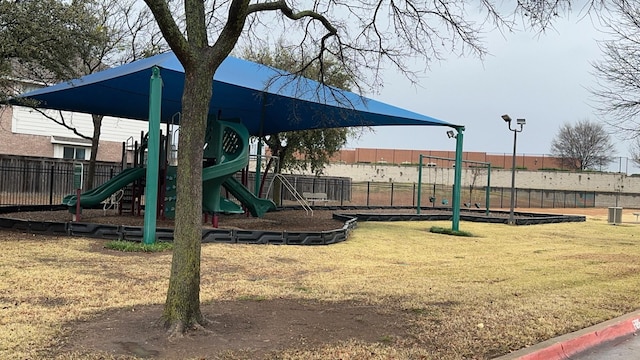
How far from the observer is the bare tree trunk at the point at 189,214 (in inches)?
222

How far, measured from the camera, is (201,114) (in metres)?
5.85

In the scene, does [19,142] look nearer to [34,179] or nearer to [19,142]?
[19,142]

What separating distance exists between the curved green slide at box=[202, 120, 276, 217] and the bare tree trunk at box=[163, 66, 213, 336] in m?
9.36

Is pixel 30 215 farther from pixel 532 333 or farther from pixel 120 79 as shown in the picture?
pixel 532 333

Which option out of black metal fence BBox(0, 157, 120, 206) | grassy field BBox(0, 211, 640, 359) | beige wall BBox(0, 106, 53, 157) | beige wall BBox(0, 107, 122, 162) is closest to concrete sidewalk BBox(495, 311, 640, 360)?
grassy field BBox(0, 211, 640, 359)

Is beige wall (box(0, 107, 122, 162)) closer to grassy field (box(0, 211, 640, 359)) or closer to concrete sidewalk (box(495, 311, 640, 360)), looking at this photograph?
grassy field (box(0, 211, 640, 359))

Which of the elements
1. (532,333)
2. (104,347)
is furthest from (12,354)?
(532,333)

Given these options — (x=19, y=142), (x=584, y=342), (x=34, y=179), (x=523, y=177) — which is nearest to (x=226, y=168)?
(x=584, y=342)

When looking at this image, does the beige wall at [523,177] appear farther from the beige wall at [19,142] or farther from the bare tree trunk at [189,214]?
the bare tree trunk at [189,214]

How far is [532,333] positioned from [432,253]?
7.50 metres

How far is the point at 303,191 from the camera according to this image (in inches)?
1576

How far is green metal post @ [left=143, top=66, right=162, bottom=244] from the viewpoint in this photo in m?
12.0

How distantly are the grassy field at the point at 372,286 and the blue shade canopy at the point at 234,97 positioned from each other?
4010 millimetres

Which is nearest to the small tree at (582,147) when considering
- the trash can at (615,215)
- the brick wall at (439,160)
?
the brick wall at (439,160)
